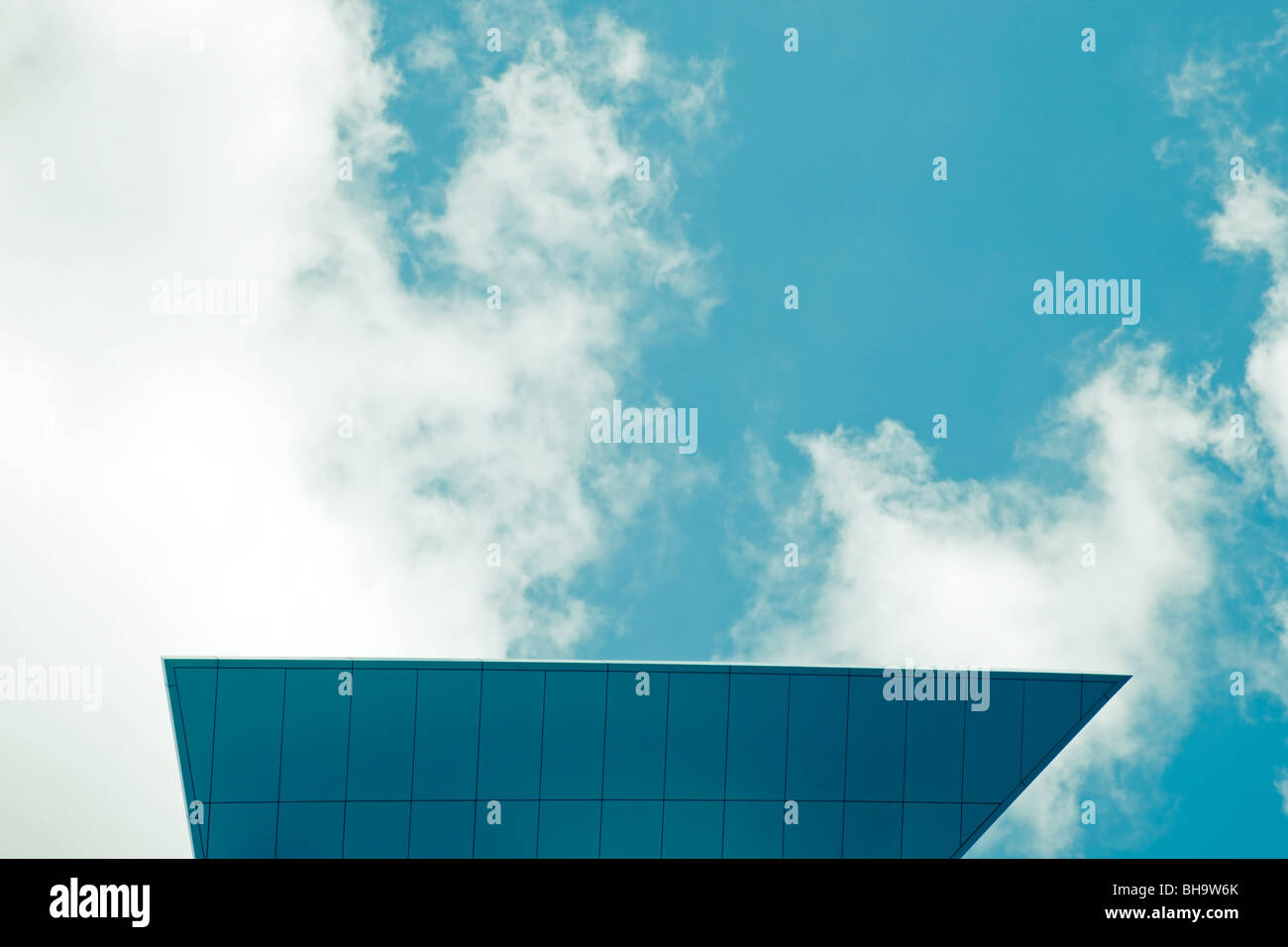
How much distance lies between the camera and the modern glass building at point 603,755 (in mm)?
16672

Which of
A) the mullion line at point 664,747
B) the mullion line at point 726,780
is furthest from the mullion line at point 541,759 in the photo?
the mullion line at point 726,780

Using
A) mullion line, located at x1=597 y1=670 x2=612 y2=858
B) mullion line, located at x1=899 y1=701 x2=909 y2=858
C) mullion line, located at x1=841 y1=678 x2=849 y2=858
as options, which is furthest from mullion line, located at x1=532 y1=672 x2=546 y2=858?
mullion line, located at x1=899 y1=701 x2=909 y2=858

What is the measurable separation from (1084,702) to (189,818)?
662 inches

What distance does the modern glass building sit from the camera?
16.7 m

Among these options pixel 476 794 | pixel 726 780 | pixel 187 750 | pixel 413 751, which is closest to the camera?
pixel 187 750

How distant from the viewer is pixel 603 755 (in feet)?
56.1

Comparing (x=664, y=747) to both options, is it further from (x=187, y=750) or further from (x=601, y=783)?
(x=187, y=750)

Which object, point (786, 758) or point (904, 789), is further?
point (904, 789)

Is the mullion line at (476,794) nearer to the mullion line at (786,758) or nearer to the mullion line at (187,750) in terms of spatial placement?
the mullion line at (187,750)

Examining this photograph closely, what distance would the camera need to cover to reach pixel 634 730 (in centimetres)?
1709

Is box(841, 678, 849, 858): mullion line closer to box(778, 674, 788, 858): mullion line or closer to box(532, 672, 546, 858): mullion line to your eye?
box(778, 674, 788, 858): mullion line

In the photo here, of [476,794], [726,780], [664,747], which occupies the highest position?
[664,747]

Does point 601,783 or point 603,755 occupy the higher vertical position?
point 603,755

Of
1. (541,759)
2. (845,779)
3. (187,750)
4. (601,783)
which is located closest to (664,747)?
(601,783)
